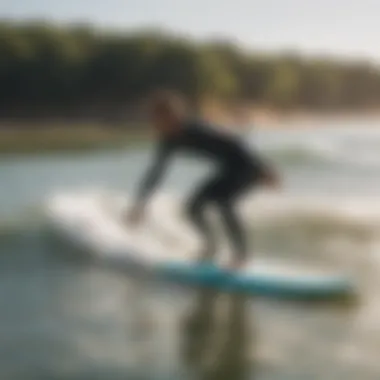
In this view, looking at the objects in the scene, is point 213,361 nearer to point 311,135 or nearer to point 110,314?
point 110,314

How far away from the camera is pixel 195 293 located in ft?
4.59

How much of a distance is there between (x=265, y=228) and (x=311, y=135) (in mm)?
170

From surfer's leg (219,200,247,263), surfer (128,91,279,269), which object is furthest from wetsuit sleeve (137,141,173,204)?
surfer's leg (219,200,247,263)

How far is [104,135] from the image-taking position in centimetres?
146

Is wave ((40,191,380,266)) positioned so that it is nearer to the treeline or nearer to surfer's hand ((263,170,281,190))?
surfer's hand ((263,170,281,190))

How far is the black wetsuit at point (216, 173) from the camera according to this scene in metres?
1.38

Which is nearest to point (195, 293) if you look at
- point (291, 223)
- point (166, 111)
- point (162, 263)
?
point (162, 263)

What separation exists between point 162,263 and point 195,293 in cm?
7

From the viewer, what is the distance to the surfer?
54.5 inches

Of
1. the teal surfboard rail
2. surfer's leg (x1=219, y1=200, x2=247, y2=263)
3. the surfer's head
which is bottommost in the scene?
the teal surfboard rail

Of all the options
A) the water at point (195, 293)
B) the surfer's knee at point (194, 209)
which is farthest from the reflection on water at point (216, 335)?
the surfer's knee at point (194, 209)

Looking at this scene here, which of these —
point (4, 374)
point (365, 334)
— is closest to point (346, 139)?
point (365, 334)

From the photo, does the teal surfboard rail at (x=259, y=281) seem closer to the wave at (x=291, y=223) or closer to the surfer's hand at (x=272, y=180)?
the wave at (x=291, y=223)

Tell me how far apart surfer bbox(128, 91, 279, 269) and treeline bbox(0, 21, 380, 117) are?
0.15 feet
